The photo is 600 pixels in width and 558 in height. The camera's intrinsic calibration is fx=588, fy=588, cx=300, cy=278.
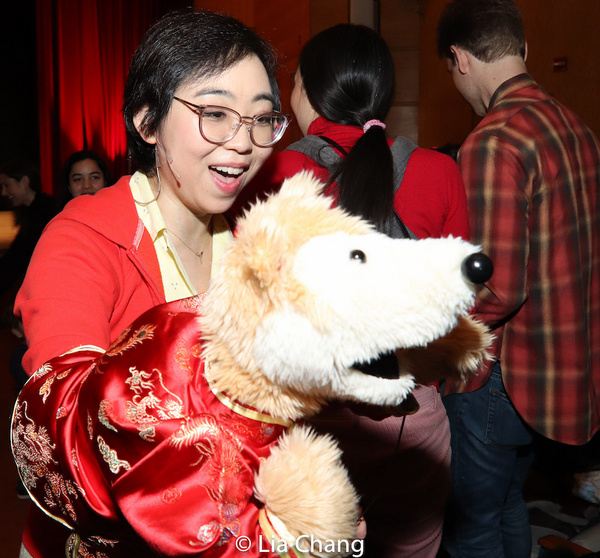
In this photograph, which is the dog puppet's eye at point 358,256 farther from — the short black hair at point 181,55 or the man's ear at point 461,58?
the man's ear at point 461,58

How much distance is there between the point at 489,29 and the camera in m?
1.72

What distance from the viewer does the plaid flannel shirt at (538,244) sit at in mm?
1525

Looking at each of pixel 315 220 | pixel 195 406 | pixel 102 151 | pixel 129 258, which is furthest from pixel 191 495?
pixel 102 151

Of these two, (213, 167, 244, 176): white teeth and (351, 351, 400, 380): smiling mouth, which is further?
(213, 167, 244, 176): white teeth

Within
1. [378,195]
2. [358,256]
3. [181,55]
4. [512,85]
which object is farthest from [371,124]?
[358,256]

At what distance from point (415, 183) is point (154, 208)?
1.83 ft

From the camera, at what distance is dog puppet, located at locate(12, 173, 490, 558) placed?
0.51 meters

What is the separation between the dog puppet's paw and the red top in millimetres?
691

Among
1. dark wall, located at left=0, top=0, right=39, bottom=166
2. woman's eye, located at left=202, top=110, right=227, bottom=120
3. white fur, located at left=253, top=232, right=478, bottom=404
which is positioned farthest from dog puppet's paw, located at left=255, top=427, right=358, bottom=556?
dark wall, located at left=0, top=0, right=39, bottom=166

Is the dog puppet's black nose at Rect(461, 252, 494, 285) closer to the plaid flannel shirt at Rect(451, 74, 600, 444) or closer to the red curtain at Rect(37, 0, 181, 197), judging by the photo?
the plaid flannel shirt at Rect(451, 74, 600, 444)

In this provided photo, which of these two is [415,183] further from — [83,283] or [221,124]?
[83,283]

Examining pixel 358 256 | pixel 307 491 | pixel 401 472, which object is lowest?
pixel 401 472

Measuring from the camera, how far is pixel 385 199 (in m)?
1.12

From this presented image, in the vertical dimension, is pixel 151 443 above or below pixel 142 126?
below
